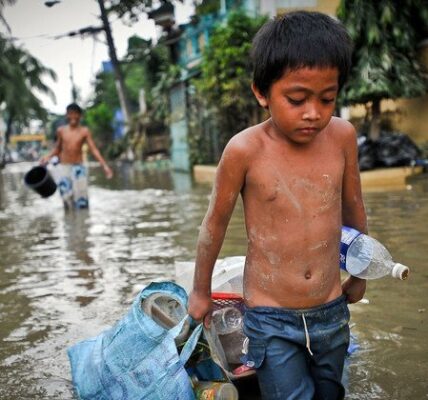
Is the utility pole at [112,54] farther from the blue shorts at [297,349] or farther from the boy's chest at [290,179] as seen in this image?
the blue shorts at [297,349]

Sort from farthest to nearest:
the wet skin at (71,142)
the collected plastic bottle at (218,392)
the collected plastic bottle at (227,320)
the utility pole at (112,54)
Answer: the utility pole at (112,54)
the wet skin at (71,142)
the collected plastic bottle at (227,320)
the collected plastic bottle at (218,392)

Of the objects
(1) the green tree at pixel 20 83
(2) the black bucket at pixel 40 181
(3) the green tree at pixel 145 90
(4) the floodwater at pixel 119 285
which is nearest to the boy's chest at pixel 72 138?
(2) the black bucket at pixel 40 181

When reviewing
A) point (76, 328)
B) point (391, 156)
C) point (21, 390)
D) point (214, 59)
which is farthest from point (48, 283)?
point (214, 59)

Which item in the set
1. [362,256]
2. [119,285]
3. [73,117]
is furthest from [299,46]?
[73,117]

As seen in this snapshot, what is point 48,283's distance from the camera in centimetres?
455

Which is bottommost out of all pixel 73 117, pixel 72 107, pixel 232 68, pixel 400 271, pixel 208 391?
pixel 208 391

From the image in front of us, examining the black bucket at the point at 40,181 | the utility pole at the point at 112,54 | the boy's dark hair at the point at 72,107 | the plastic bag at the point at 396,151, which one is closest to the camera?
the black bucket at the point at 40,181

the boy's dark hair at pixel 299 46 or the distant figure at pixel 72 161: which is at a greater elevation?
the boy's dark hair at pixel 299 46

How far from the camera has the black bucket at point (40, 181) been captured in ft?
27.5

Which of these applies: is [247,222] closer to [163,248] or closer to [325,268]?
[325,268]

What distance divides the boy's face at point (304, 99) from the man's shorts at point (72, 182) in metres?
7.45

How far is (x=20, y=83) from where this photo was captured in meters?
36.5

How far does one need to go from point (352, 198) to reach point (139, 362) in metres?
0.97

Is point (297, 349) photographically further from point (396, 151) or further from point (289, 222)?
point (396, 151)
